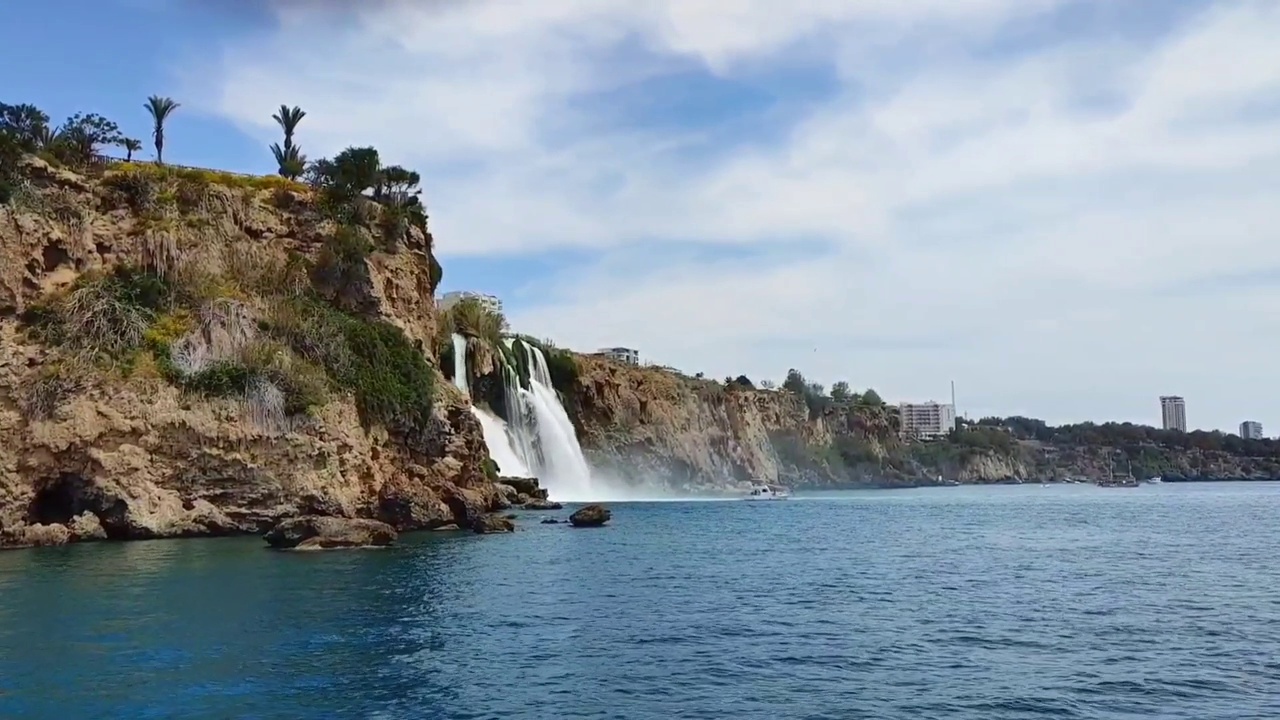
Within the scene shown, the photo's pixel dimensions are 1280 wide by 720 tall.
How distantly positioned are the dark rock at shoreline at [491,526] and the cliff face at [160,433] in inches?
49.0

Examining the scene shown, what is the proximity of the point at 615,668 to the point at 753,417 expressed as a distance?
117032 millimetres

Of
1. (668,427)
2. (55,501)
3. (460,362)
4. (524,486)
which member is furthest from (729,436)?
(55,501)

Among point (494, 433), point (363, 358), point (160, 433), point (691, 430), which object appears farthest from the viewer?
point (691, 430)

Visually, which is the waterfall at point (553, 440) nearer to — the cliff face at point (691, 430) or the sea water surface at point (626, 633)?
the cliff face at point (691, 430)

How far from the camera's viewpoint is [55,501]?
40.8 m

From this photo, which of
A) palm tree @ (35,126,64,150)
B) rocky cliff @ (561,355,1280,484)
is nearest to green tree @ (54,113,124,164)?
palm tree @ (35,126,64,150)

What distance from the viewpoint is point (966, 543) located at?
45062mm

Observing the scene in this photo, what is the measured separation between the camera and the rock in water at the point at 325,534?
1435 inches

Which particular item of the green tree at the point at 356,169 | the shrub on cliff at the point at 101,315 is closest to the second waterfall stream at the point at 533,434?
the green tree at the point at 356,169

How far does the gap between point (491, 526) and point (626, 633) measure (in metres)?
23.5

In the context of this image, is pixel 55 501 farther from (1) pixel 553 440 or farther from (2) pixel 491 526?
(1) pixel 553 440

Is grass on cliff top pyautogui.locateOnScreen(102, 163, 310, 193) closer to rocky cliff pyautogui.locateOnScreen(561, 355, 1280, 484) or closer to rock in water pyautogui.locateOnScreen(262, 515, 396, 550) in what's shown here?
rock in water pyautogui.locateOnScreen(262, 515, 396, 550)

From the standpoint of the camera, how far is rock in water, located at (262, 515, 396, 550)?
3644cm

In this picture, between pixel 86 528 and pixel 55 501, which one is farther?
pixel 55 501
